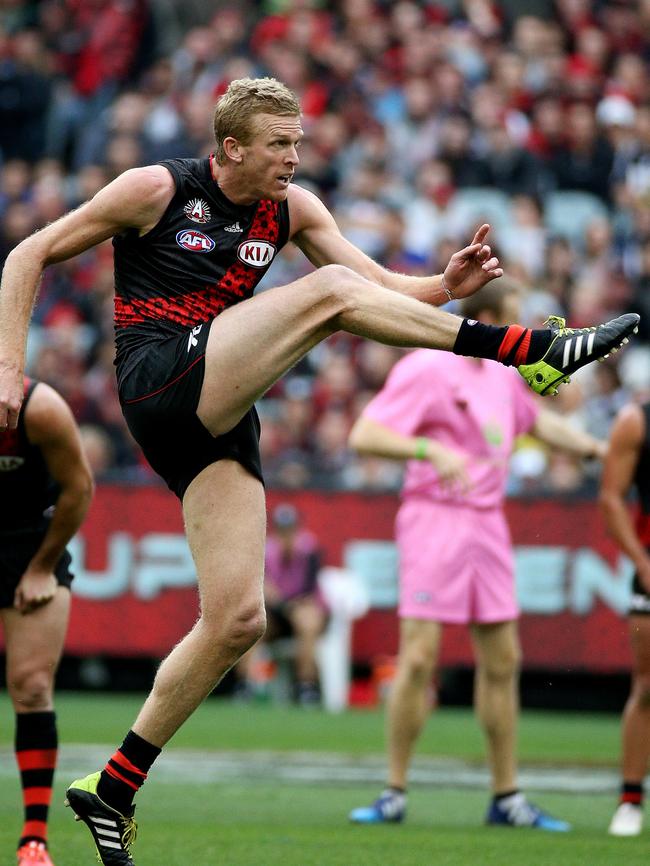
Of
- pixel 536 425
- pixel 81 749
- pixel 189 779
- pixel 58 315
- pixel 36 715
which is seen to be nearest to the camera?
pixel 36 715

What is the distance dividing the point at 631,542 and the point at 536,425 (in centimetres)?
108

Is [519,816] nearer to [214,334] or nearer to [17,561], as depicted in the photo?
[17,561]

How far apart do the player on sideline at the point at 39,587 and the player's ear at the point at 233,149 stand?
136cm

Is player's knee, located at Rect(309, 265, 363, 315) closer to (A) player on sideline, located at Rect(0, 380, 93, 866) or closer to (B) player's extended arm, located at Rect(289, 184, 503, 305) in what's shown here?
(B) player's extended arm, located at Rect(289, 184, 503, 305)

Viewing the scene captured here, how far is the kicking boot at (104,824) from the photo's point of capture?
5.85 m

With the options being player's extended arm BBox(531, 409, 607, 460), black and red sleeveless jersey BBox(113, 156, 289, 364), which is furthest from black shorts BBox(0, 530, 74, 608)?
player's extended arm BBox(531, 409, 607, 460)

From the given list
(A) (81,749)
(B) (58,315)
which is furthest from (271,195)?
(B) (58,315)

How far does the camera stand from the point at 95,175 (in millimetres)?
18000

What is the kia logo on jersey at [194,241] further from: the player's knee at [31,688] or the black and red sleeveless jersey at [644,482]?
the black and red sleeveless jersey at [644,482]

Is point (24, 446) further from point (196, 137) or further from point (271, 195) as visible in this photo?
point (196, 137)

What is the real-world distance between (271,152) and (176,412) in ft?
3.30

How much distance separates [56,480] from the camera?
22.7ft

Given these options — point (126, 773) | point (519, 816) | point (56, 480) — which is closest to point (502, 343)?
point (126, 773)

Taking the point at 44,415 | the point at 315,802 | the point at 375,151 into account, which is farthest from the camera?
the point at 375,151
